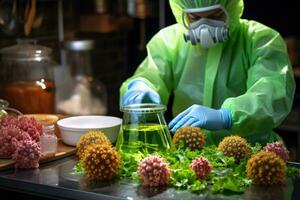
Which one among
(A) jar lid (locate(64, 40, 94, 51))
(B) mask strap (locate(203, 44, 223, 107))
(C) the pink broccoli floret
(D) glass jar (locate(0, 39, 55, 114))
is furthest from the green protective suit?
(A) jar lid (locate(64, 40, 94, 51))

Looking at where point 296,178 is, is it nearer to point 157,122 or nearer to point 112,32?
point 157,122

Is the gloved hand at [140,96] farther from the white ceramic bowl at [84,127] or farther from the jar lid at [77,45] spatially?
the jar lid at [77,45]

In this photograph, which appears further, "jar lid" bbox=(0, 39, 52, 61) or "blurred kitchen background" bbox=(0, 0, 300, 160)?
"blurred kitchen background" bbox=(0, 0, 300, 160)

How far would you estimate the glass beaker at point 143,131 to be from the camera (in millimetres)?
1104

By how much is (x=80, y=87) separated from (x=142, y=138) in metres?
1.25

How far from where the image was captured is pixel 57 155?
47.7 inches

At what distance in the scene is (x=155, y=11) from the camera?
2.71 metres

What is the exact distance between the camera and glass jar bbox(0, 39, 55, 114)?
5.46ft

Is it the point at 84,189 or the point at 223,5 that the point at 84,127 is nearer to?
the point at 84,189

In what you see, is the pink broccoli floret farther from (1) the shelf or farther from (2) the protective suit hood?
(1) the shelf

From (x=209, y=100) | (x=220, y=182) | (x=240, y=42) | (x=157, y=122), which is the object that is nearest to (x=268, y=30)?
(x=240, y=42)

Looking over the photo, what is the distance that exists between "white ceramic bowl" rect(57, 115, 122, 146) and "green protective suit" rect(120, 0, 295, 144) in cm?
17

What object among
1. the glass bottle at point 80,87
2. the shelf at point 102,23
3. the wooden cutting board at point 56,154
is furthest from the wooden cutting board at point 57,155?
the shelf at point 102,23

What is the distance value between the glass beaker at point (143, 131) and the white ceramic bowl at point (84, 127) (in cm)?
17
